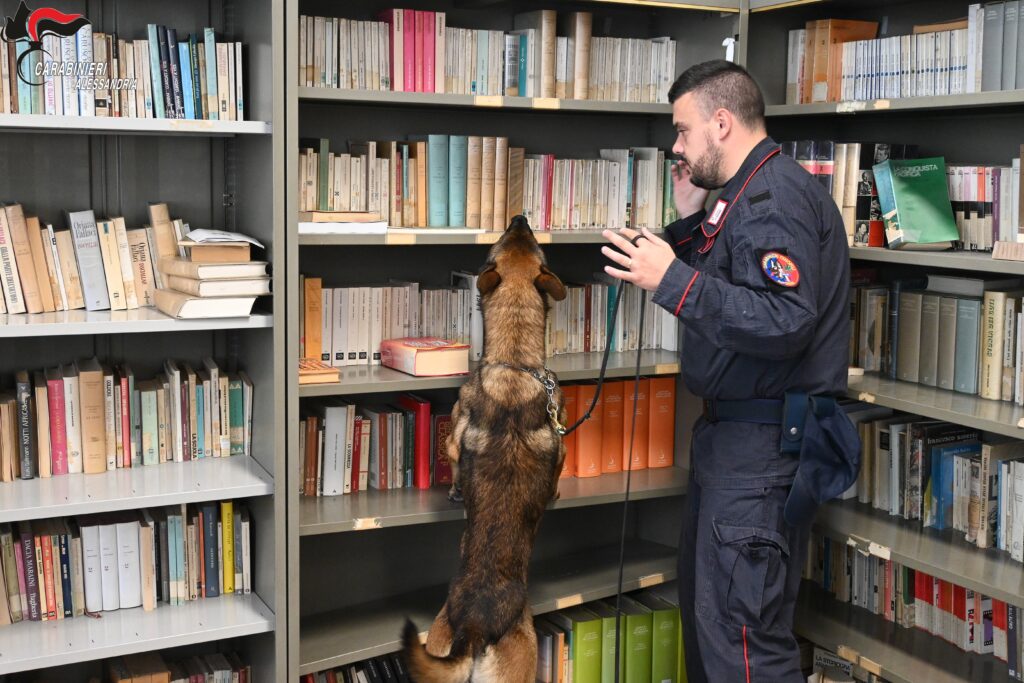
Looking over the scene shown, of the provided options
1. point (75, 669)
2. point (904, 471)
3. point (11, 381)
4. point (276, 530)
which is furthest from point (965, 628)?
point (11, 381)

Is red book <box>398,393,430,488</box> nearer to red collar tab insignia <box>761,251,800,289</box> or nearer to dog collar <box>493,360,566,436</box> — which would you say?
dog collar <box>493,360,566,436</box>

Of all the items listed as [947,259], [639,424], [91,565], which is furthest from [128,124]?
[947,259]

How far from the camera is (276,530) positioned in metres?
2.85

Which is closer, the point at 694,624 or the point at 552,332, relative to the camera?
the point at 694,624

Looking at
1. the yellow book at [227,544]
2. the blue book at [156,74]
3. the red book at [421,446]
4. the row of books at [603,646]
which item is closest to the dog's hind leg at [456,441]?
the red book at [421,446]

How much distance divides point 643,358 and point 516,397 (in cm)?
79

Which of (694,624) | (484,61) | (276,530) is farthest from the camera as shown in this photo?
(484,61)

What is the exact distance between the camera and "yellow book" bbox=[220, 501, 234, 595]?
9.83 feet

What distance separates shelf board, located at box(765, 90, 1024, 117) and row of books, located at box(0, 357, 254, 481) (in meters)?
1.87

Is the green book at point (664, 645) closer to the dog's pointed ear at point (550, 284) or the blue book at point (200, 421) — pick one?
the dog's pointed ear at point (550, 284)

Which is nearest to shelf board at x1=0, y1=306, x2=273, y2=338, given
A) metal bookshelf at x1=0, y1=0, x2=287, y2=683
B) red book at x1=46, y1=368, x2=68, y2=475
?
metal bookshelf at x1=0, y1=0, x2=287, y2=683

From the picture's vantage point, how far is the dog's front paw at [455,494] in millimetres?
3045

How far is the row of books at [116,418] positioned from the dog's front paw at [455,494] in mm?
606

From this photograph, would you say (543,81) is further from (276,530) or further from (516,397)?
(276,530)
